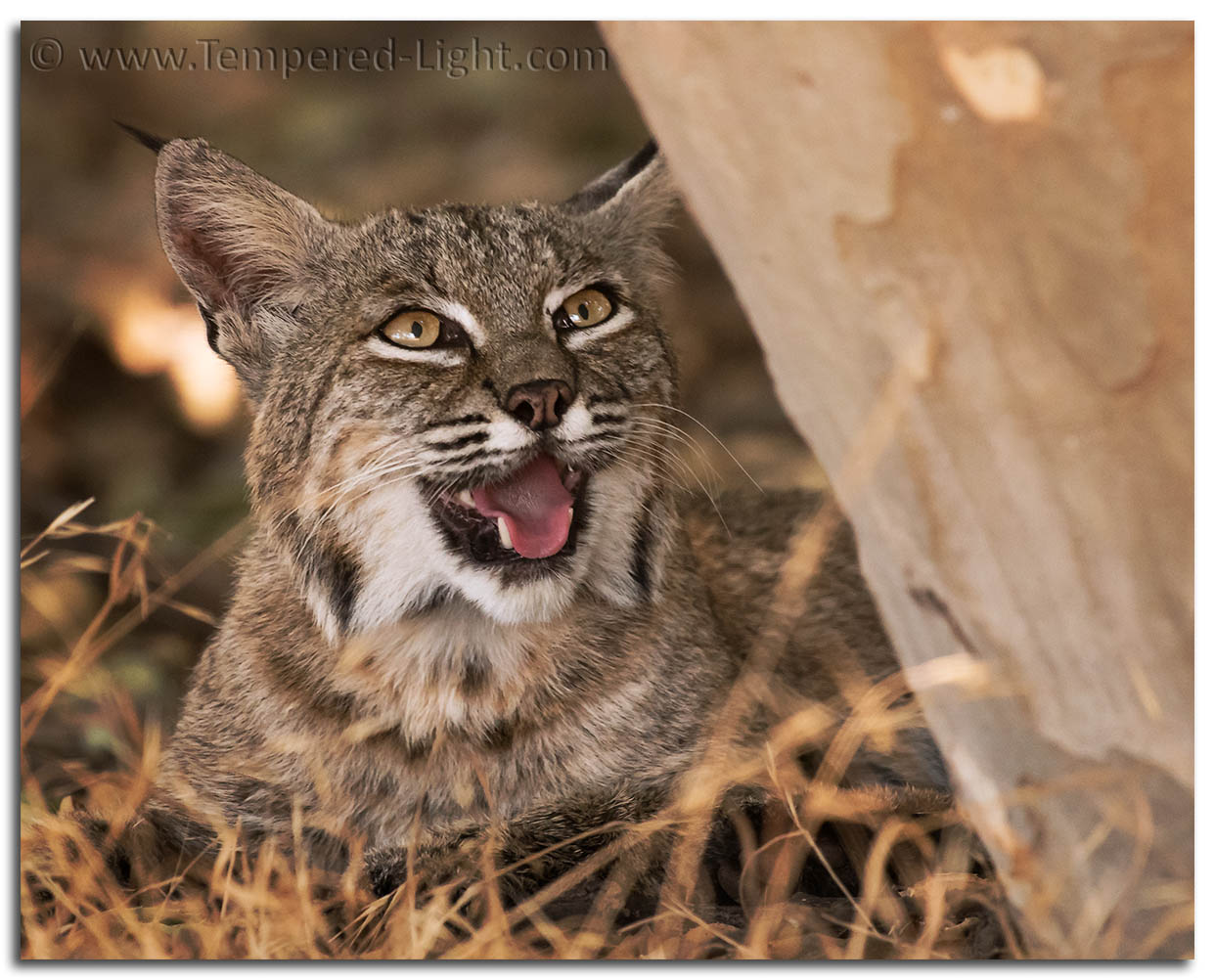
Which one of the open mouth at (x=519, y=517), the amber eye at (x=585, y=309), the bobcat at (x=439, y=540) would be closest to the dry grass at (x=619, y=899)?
the bobcat at (x=439, y=540)

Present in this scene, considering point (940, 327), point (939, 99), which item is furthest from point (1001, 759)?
point (939, 99)

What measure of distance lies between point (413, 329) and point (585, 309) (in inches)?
18.0

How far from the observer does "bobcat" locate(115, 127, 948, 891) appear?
316 cm

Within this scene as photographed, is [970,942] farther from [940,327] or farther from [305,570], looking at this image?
[305,570]

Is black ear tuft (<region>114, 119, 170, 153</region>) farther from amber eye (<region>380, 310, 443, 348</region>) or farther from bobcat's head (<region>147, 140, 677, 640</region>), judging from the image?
amber eye (<region>380, 310, 443, 348</region>)

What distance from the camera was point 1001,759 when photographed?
2.37 metres

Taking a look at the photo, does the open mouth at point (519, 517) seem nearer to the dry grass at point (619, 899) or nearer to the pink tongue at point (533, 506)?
the pink tongue at point (533, 506)

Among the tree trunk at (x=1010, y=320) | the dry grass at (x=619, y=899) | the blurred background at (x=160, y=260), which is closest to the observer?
the tree trunk at (x=1010, y=320)

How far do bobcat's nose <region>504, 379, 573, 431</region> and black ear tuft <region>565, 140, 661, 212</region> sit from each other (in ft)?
3.08

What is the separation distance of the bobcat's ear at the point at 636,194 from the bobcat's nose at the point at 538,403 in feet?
2.97

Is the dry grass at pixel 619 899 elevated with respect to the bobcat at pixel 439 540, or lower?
lower

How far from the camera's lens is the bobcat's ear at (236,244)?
3.30 meters

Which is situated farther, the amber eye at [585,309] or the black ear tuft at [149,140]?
the amber eye at [585,309]

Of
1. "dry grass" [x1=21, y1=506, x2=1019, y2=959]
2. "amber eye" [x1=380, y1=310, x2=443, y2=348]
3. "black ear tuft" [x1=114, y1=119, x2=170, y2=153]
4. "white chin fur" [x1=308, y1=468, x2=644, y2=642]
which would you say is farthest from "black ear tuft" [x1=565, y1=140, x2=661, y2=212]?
"dry grass" [x1=21, y1=506, x2=1019, y2=959]
